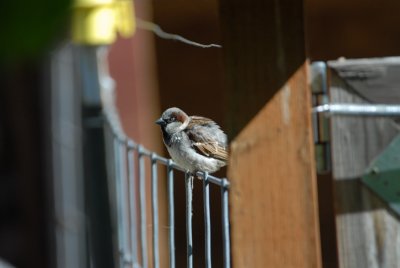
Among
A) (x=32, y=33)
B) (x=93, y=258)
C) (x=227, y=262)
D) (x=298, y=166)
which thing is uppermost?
(x=32, y=33)

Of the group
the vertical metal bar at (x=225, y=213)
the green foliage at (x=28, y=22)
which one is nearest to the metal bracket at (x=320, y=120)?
the vertical metal bar at (x=225, y=213)

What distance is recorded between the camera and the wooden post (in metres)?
0.97

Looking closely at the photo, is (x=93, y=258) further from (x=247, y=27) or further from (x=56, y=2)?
(x=56, y=2)

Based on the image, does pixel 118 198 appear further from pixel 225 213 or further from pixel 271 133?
pixel 271 133

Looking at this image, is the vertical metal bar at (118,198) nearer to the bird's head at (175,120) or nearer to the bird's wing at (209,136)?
the bird's wing at (209,136)

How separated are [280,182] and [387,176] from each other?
0.13 m

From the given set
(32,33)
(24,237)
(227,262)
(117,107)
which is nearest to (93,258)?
(117,107)

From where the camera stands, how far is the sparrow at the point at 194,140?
160cm

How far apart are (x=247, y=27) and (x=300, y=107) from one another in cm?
11

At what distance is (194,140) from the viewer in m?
2.34

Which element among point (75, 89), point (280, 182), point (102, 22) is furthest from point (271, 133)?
point (75, 89)

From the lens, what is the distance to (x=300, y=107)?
98cm

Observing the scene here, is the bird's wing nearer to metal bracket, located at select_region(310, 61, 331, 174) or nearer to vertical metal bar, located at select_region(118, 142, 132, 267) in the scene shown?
vertical metal bar, located at select_region(118, 142, 132, 267)

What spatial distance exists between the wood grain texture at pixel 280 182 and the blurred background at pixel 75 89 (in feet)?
0.15
